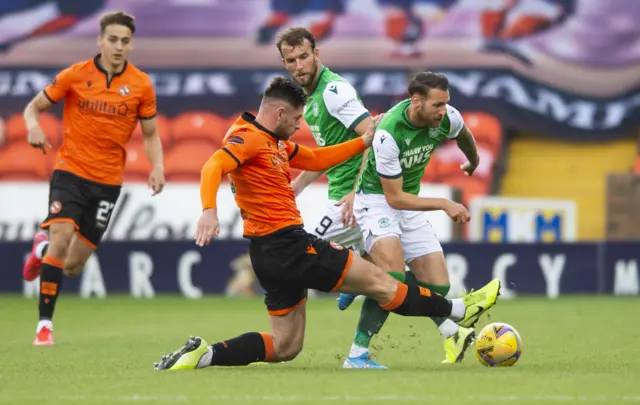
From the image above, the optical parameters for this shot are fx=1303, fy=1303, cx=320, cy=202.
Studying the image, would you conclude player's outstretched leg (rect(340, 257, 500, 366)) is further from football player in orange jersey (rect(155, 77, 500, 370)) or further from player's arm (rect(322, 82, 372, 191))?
player's arm (rect(322, 82, 372, 191))

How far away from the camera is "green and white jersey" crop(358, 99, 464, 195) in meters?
8.15

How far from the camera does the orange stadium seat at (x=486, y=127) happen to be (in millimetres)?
22031

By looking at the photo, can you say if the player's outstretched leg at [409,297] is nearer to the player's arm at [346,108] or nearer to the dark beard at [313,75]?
the player's arm at [346,108]

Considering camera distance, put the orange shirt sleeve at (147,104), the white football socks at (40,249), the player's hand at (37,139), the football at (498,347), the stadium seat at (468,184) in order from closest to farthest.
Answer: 1. the football at (498,347)
2. the player's hand at (37,139)
3. the orange shirt sleeve at (147,104)
4. the white football socks at (40,249)
5. the stadium seat at (468,184)

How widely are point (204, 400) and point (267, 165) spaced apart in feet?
5.83

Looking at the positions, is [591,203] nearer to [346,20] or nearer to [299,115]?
[346,20]

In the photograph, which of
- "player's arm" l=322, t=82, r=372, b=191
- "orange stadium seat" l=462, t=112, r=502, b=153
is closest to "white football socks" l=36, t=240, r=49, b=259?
"player's arm" l=322, t=82, r=372, b=191

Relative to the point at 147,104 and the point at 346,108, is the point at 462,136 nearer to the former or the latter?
the point at 346,108

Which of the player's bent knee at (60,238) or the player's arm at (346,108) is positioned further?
the player's bent knee at (60,238)

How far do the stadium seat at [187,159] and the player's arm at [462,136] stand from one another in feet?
44.3

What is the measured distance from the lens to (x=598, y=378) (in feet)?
22.6

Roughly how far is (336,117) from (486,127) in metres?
13.8

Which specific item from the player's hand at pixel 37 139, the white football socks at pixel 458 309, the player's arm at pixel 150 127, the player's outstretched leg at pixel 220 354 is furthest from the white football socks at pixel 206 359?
the player's arm at pixel 150 127

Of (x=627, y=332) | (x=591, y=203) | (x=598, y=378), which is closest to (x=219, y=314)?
(x=627, y=332)
